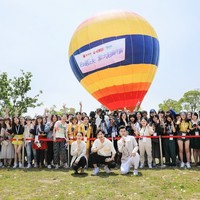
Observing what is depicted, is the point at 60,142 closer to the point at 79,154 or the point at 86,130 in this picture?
the point at 86,130

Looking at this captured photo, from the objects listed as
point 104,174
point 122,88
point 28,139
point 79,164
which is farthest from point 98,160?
point 122,88

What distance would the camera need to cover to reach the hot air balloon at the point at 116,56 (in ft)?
55.9

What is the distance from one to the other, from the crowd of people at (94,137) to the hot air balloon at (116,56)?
6225 mm

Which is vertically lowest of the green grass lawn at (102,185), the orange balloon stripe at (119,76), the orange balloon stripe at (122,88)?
the green grass lawn at (102,185)

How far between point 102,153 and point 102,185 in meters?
1.71

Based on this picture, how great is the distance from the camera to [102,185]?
773 centimetres

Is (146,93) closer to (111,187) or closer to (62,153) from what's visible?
(62,153)

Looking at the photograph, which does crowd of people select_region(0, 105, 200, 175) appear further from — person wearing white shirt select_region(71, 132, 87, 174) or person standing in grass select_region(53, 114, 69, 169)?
person wearing white shirt select_region(71, 132, 87, 174)

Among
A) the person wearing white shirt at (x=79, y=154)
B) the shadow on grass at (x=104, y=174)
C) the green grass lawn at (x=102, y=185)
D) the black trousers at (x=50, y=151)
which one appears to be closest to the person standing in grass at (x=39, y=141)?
the black trousers at (x=50, y=151)

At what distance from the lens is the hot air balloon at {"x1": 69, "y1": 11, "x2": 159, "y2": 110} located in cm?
1703

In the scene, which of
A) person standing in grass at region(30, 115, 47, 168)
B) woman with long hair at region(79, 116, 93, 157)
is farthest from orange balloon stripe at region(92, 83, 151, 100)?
person standing in grass at region(30, 115, 47, 168)

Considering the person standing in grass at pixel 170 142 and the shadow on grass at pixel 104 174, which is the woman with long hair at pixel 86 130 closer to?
the shadow on grass at pixel 104 174

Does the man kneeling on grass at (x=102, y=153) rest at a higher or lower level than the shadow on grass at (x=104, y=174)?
higher

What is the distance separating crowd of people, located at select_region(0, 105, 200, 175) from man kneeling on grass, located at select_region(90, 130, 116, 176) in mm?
733
